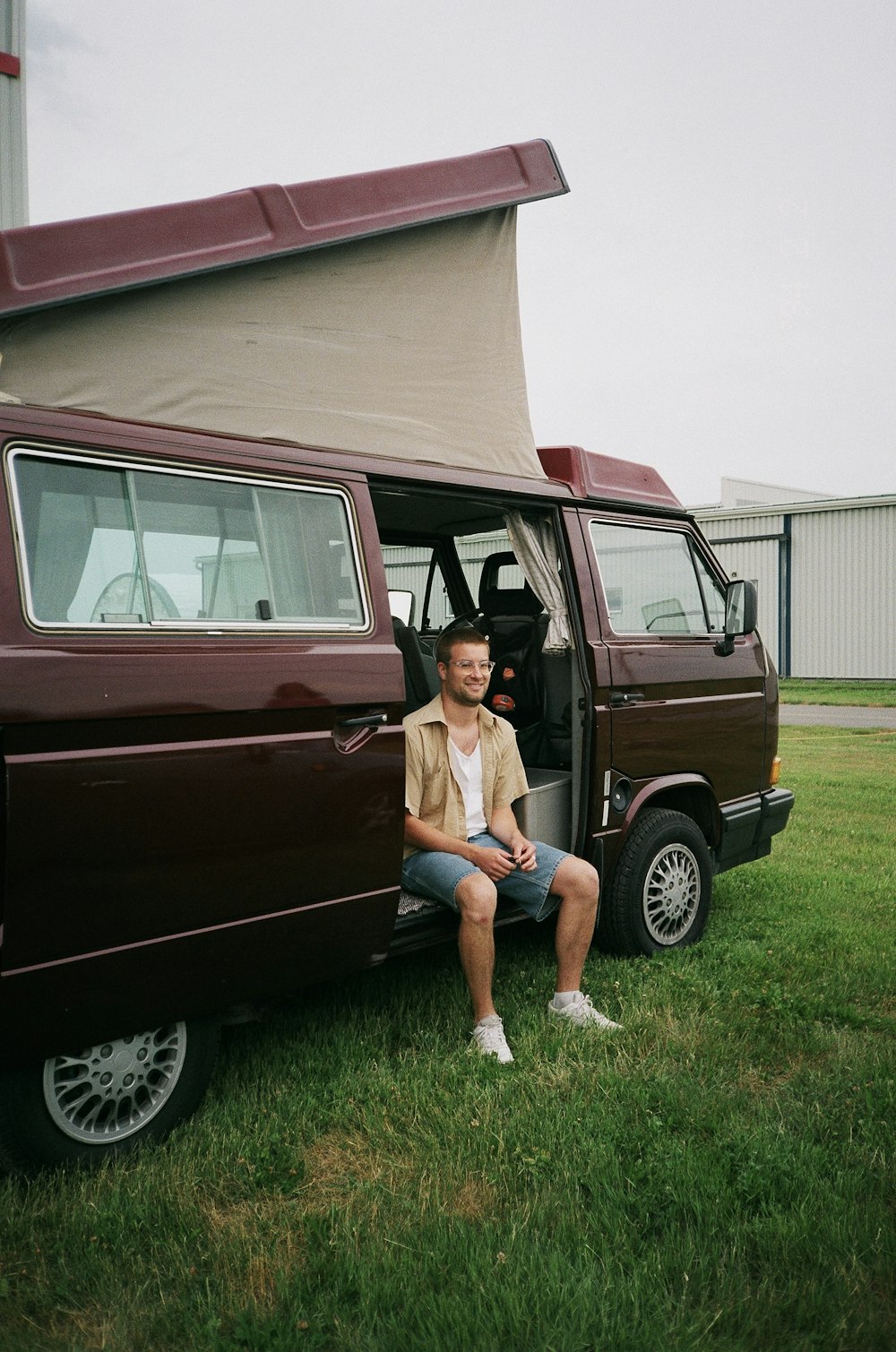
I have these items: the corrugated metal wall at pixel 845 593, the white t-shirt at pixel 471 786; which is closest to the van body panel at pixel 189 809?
the white t-shirt at pixel 471 786

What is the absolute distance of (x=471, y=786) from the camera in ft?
14.0

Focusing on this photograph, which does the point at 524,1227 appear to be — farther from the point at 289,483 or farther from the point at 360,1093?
the point at 289,483

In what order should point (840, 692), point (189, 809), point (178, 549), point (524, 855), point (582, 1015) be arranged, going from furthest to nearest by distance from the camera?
point (840, 692) < point (524, 855) < point (582, 1015) < point (178, 549) < point (189, 809)

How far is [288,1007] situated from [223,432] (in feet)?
7.38

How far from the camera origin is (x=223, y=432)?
10.9ft

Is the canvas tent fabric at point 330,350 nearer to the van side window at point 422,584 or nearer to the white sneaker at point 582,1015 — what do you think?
the van side window at point 422,584

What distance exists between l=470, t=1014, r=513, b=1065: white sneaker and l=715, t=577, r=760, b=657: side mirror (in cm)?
227

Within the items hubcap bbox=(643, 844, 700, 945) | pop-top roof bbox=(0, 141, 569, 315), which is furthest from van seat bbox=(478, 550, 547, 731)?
pop-top roof bbox=(0, 141, 569, 315)

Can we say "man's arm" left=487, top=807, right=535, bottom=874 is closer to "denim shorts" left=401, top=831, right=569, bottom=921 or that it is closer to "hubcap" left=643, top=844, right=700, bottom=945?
"denim shorts" left=401, top=831, right=569, bottom=921

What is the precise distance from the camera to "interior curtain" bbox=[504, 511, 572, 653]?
15.0ft

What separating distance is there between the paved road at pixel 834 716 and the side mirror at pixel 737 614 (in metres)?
10.4

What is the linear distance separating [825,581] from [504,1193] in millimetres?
21667

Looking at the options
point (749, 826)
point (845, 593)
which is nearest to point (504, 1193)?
point (749, 826)

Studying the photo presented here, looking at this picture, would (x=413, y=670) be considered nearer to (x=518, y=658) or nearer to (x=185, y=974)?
(x=518, y=658)
